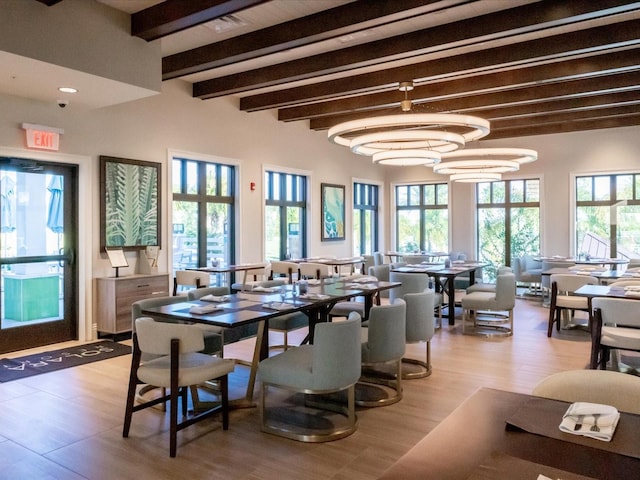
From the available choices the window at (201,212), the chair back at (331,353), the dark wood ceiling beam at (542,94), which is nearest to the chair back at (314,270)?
the window at (201,212)

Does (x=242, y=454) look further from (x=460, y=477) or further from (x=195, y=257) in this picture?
(x=195, y=257)

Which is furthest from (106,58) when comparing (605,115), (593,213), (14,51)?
(593,213)

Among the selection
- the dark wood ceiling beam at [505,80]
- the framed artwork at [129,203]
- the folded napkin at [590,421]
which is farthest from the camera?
the framed artwork at [129,203]

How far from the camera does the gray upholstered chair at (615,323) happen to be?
4414 millimetres

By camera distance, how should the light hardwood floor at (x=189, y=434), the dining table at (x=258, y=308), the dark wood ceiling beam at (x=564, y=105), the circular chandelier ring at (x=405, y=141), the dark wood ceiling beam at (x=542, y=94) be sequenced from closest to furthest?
1. the light hardwood floor at (x=189, y=434)
2. the dining table at (x=258, y=308)
3. the circular chandelier ring at (x=405, y=141)
4. the dark wood ceiling beam at (x=542, y=94)
5. the dark wood ceiling beam at (x=564, y=105)

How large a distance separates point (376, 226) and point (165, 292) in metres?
7.27

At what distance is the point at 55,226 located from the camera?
21.0 feet

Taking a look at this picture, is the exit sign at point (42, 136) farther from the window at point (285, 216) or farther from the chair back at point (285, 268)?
the window at point (285, 216)

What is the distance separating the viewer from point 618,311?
14.7 feet

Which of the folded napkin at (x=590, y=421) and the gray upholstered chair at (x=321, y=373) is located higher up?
the folded napkin at (x=590, y=421)

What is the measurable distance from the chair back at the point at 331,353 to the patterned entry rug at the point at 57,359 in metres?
3.27

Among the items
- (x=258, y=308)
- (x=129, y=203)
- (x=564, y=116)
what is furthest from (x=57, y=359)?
(x=564, y=116)

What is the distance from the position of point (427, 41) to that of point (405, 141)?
1375 millimetres

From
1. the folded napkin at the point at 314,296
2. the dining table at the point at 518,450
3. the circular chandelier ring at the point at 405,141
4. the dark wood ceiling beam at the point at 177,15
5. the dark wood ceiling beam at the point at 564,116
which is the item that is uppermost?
the dark wood ceiling beam at the point at 564,116
